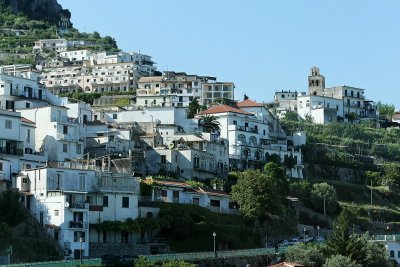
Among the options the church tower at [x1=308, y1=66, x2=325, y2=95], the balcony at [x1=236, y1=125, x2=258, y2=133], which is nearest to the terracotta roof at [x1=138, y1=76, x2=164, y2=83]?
the church tower at [x1=308, y1=66, x2=325, y2=95]

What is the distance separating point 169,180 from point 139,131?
19.3 metres

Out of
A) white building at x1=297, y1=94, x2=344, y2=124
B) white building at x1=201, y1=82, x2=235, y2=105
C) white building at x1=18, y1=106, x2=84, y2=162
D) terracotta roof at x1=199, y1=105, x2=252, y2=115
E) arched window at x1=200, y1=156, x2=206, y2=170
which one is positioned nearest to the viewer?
white building at x1=18, y1=106, x2=84, y2=162

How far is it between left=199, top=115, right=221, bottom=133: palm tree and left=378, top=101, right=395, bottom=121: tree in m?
64.2

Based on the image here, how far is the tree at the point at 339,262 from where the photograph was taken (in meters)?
81.0

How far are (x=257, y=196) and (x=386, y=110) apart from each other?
3840 inches

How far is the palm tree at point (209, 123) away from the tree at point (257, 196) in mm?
23127

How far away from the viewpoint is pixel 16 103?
106 metres

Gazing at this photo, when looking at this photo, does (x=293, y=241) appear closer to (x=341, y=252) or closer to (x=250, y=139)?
(x=341, y=252)

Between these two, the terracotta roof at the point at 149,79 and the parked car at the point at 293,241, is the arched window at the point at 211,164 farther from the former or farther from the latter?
the terracotta roof at the point at 149,79

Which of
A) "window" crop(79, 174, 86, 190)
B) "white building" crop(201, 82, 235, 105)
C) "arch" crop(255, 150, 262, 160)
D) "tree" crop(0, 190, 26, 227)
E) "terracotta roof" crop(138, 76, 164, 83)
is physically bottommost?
"tree" crop(0, 190, 26, 227)

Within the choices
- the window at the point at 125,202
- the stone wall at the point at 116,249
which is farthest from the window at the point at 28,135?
the stone wall at the point at 116,249

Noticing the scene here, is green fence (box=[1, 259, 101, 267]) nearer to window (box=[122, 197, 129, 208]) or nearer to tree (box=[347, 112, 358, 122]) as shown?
window (box=[122, 197, 129, 208])

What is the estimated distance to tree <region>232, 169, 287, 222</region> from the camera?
94062 mm

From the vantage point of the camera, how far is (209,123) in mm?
120750
